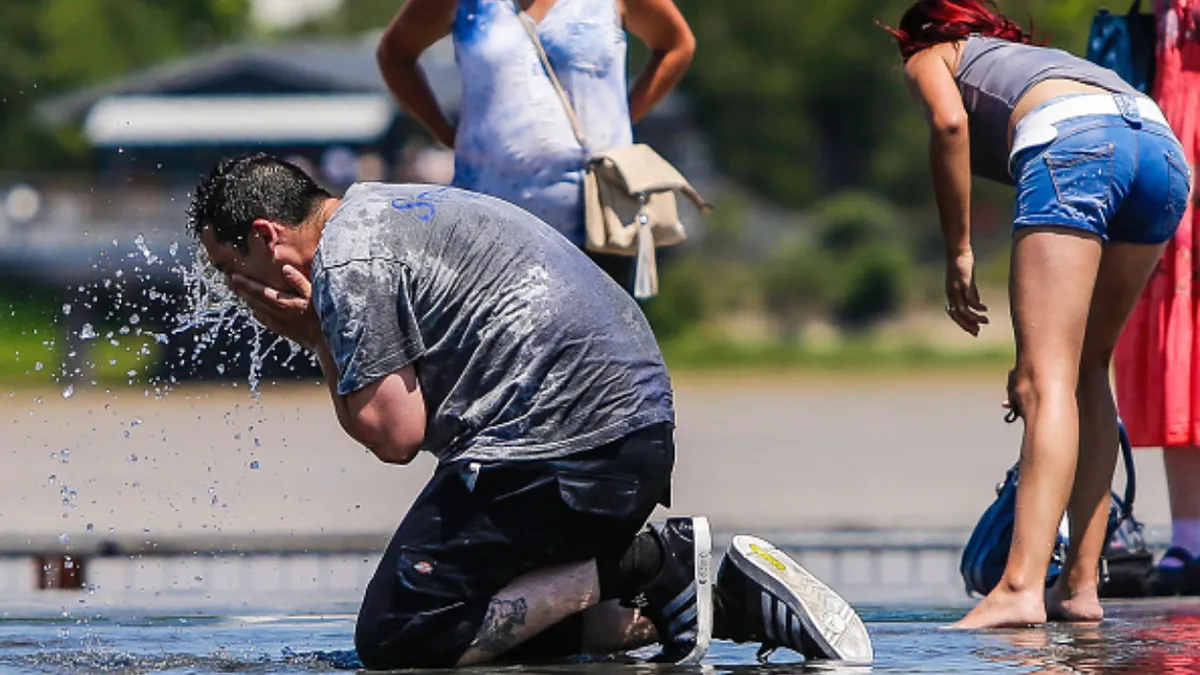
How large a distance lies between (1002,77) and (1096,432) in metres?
→ 0.90

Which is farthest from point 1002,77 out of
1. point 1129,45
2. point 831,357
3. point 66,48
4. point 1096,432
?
point 66,48

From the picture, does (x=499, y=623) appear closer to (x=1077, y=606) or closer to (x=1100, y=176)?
(x=1077, y=606)

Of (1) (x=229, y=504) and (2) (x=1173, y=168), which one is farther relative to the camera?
Answer: (1) (x=229, y=504)

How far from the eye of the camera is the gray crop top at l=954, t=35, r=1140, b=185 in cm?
564

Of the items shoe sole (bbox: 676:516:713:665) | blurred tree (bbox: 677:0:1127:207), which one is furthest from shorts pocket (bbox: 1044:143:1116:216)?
blurred tree (bbox: 677:0:1127:207)

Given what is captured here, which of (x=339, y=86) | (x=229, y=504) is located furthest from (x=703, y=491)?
(x=339, y=86)

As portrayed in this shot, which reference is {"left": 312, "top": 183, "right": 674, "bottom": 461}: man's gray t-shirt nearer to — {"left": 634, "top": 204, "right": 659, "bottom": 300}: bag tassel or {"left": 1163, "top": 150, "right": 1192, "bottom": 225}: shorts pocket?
{"left": 1163, "top": 150, "right": 1192, "bottom": 225}: shorts pocket

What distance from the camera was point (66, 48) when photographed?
7962 centimetres

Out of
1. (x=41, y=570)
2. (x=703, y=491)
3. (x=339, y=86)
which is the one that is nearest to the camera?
(x=41, y=570)

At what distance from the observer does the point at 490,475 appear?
4805 mm

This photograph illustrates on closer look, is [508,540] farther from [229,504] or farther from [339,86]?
[339,86]

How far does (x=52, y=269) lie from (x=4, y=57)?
4205cm

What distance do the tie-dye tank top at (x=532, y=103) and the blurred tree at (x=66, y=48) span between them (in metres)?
66.5

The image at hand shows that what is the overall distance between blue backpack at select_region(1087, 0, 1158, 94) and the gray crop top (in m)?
0.82
